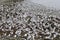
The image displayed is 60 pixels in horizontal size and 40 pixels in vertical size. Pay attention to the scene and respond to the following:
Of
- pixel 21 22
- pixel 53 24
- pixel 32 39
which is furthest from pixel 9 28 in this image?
pixel 53 24

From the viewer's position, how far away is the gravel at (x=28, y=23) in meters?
3.04

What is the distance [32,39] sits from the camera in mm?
2906

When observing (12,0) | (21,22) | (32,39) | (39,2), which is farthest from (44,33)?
(12,0)

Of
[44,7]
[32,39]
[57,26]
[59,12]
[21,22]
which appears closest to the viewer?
[32,39]

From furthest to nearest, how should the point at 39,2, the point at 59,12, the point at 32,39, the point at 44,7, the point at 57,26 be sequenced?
the point at 39,2
the point at 44,7
the point at 59,12
the point at 57,26
the point at 32,39

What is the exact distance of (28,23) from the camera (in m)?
3.53

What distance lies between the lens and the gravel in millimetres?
3045

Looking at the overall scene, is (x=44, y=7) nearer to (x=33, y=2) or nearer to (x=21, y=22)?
(x=33, y=2)

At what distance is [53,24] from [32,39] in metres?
0.75

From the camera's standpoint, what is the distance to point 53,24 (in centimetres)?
340

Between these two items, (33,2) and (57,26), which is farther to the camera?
(33,2)

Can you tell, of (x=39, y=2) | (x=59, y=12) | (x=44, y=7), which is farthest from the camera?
(x=39, y=2)

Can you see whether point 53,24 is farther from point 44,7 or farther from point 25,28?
point 44,7

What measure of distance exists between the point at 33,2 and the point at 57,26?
6.07ft
